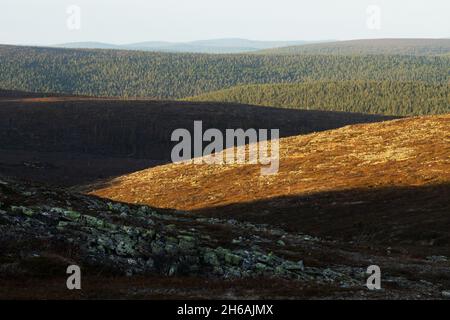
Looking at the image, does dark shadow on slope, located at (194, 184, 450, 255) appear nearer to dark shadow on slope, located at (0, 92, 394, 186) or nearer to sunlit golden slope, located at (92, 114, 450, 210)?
sunlit golden slope, located at (92, 114, 450, 210)

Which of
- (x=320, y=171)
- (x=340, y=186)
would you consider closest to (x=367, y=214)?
(x=340, y=186)

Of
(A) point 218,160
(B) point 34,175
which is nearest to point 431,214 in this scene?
(A) point 218,160

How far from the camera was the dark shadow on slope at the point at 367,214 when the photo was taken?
50.6 m

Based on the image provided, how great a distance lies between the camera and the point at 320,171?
267 feet

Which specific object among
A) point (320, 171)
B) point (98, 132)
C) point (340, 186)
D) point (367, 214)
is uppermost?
point (340, 186)

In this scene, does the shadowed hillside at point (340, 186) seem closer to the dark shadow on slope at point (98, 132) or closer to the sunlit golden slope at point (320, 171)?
the sunlit golden slope at point (320, 171)

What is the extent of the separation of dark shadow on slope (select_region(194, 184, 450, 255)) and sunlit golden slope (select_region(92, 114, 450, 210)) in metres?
3.06

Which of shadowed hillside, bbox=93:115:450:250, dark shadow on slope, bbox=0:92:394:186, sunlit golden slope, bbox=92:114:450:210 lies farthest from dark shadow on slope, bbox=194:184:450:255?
dark shadow on slope, bbox=0:92:394:186

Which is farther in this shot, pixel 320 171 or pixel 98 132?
pixel 98 132

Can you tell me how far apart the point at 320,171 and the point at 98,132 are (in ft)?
350

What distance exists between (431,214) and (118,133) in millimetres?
131720

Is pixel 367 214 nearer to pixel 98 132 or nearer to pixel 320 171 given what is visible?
pixel 320 171
